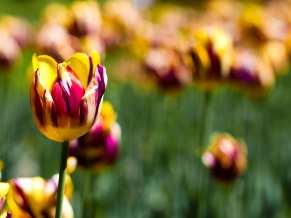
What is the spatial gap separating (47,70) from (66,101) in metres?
0.08

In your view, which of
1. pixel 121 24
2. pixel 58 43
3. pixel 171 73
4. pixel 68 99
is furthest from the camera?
pixel 121 24

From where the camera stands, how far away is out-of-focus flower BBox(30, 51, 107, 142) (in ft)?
2.61

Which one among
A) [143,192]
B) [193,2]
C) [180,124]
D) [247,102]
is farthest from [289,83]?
[193,2]

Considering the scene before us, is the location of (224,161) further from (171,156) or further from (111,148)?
(171,156)

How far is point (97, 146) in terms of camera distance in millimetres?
1257

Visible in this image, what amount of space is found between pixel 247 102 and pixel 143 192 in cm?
160

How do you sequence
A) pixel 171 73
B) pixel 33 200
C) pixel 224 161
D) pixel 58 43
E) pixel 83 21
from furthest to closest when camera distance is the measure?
1. pixel 83 21
2. pixel 171 73
3. pixel 58 43
4. pixel 224 161
5. pixel 33 200

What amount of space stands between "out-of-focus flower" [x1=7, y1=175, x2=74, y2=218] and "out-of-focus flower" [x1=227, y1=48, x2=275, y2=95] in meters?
1.25

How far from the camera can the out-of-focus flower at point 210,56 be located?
158 centimetres

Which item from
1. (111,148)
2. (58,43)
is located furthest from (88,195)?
(58,43)

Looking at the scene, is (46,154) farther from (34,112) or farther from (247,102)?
(34,112)

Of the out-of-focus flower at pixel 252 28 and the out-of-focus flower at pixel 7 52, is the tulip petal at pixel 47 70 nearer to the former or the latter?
the out-of-focus flower at pixel 7 52

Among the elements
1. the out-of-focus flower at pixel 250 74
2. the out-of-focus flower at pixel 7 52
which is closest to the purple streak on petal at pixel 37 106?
the out-of-focus flower at pixel 250 74

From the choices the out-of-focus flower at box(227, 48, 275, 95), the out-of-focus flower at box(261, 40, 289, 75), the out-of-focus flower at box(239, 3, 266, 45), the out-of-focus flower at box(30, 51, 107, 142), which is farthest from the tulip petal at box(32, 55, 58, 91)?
the out-of-focus flower at box(239, 3, 266, 45)
